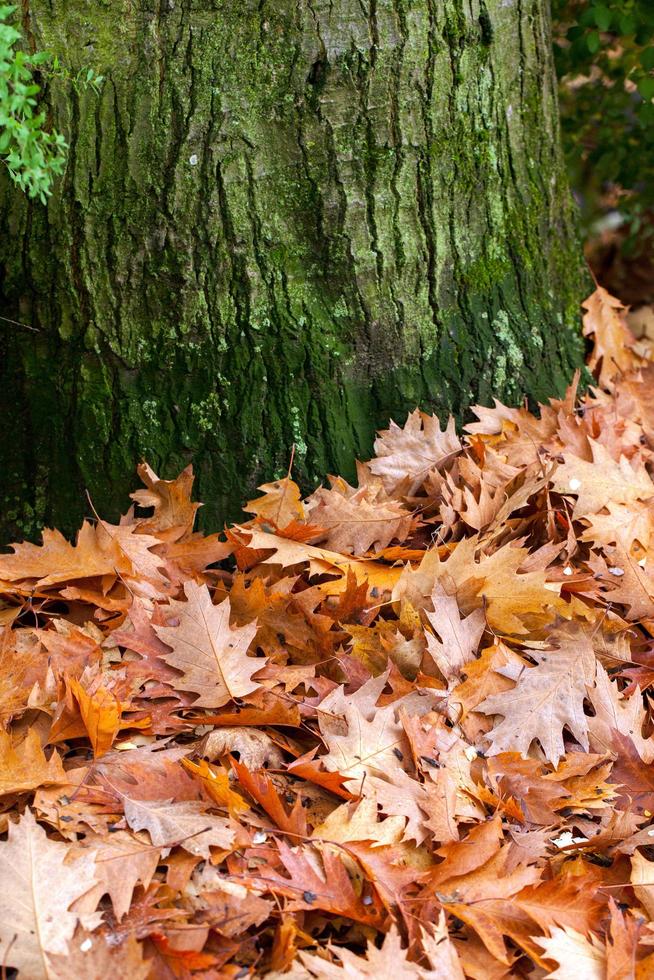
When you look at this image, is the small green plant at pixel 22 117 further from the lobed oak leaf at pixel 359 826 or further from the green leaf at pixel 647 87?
the green leaf at pixel 647 87

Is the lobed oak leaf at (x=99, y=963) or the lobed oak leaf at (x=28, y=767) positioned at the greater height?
the lobed oak leaf at (x=28, y=767)

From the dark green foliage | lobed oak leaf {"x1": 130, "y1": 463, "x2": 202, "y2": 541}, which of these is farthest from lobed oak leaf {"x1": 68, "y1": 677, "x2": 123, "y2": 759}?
the dark green foliage

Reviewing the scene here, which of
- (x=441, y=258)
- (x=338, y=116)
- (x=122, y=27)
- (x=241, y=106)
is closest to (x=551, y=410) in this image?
(x=441, y=258)

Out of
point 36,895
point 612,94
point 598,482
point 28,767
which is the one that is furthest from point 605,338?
point 36,895

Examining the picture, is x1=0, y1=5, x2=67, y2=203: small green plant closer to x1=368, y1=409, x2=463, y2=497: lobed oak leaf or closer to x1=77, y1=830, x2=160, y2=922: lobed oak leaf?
x1=368, y1=409, x2=463, y2=497: lobed oak leaf

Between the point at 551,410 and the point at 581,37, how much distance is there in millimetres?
1811

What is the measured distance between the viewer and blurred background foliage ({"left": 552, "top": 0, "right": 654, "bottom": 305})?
353 centimetres

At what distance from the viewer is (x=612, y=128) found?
4.30 m

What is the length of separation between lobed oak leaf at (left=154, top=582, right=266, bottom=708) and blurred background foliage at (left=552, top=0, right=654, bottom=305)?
9.26 feet

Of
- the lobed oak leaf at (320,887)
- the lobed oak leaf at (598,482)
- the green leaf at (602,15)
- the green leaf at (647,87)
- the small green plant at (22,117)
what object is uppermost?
the green leaf at (602,15)

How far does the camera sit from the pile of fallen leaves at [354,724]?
1.58 metres

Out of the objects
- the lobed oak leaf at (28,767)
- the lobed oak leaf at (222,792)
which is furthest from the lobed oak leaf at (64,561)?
the lobed oak leaf at (222,792)

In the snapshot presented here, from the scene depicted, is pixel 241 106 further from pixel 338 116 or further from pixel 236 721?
pixel 236 721

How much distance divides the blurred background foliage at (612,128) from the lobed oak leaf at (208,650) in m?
2.82
